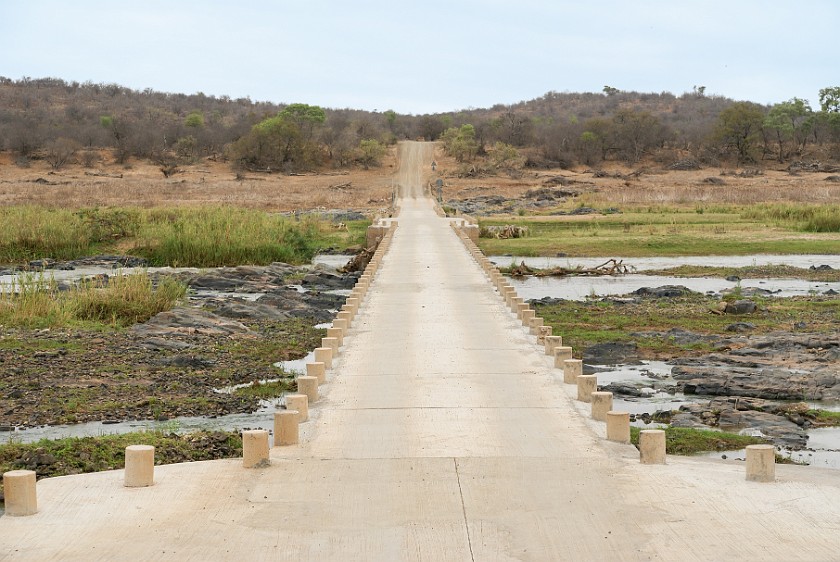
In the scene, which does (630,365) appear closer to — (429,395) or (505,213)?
(429,395)

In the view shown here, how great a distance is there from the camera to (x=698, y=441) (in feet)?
41.7

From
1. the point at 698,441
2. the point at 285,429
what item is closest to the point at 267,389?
the point at 285,429

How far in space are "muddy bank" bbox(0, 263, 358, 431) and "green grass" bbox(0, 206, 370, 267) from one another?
8218 millimetres

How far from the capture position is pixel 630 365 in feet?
59.0

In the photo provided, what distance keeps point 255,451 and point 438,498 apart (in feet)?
5.55

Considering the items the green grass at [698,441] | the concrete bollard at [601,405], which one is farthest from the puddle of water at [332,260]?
the concrete bollard at [601,405]

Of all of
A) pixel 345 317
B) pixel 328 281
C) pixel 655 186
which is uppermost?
pixel 345 317

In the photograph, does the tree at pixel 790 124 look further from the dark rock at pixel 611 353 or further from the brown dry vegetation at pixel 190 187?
the dark rock at pixel 611 353

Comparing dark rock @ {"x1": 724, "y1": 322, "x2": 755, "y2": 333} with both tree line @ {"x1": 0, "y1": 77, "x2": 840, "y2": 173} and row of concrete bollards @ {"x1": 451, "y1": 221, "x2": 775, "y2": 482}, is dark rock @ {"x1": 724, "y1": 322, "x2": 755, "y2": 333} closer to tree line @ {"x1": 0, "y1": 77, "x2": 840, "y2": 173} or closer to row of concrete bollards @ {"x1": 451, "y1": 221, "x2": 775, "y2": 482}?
row of concrete bollards @ {"x1": 451, "y1": 221, "x2": 775, "y2": 482}

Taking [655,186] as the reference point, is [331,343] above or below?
above

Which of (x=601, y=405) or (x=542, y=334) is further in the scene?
(x=542, y=334)

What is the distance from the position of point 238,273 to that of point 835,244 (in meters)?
19.2

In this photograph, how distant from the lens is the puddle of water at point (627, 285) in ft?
89.1

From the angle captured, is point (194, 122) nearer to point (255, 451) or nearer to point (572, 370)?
point (572, 370)
